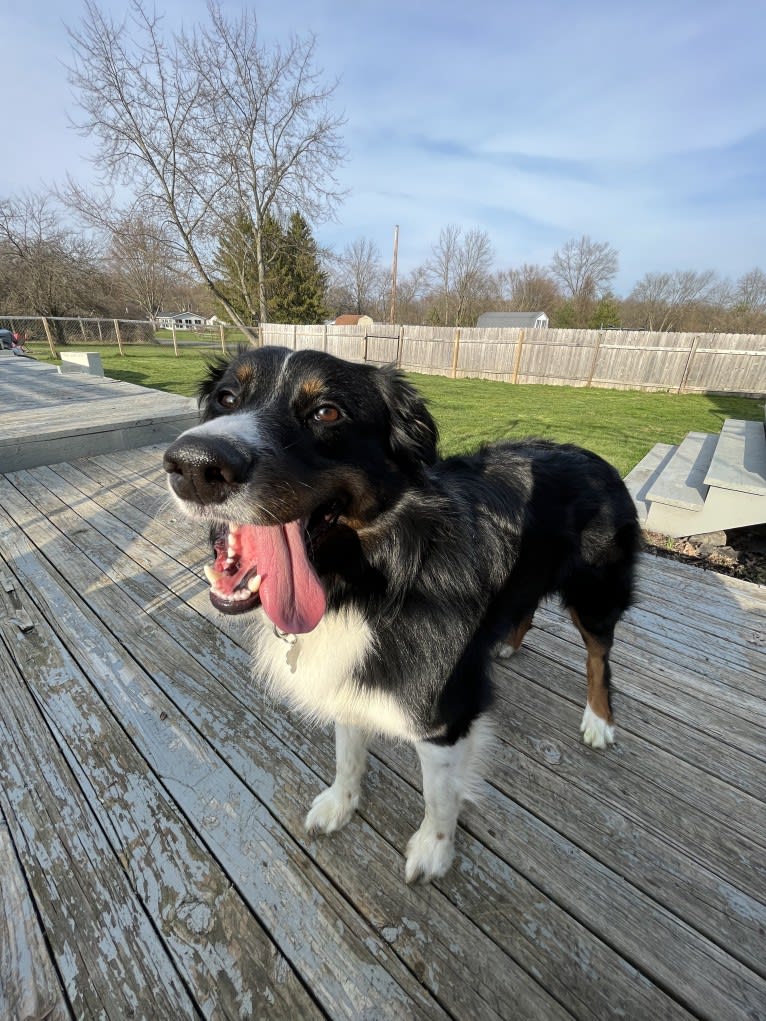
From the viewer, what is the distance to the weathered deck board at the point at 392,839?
124 cm

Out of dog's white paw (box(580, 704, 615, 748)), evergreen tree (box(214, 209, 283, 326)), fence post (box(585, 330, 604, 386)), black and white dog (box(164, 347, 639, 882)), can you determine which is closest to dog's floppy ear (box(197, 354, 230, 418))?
black and white dog (box(164, 347, 639, 882))

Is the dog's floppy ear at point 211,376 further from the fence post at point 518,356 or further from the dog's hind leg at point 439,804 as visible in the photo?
the fence post at point 518,356

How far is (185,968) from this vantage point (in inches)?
49.5

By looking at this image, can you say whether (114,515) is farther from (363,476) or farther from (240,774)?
Result: (363,476)

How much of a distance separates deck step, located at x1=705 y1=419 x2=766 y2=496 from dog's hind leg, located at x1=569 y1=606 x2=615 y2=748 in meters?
2.60

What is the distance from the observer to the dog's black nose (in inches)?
43.4

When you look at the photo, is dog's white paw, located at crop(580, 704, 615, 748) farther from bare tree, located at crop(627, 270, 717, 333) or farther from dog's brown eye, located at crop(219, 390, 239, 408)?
bare tree, located at crop(627, 270, 717, 333)

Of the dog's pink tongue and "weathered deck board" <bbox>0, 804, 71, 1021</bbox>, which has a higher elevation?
the dog's pink tongue

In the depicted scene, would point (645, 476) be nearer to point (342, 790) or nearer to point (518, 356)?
point (342, 790)

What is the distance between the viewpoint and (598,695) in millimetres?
1943

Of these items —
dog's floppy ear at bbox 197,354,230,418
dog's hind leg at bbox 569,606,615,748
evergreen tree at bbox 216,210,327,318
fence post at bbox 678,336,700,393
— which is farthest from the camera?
evergreen tree at bbox 216,210,327,318

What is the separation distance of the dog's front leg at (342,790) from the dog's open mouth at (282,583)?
0.56 metres

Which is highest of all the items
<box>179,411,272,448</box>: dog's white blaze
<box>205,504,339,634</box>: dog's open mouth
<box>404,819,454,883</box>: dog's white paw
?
<box>179,411,272,448</box>: dog's white blaze

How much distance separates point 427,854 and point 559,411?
1034cm
